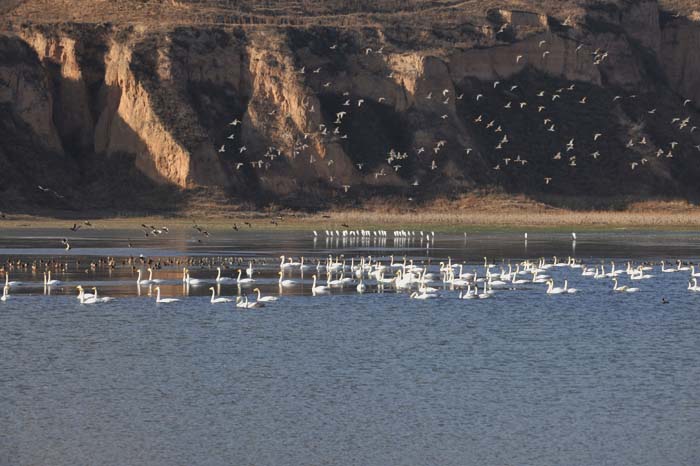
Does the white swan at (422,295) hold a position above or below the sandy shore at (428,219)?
below

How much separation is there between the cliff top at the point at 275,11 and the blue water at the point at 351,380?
82584 millimetres

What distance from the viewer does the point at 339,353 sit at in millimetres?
36875

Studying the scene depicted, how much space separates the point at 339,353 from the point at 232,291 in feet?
55.9

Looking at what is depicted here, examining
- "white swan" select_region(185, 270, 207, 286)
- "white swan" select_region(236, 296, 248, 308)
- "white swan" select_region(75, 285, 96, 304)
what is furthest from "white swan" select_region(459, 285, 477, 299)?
"white swan" select_region(75, 285, 96, 304)

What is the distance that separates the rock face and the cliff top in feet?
2.01

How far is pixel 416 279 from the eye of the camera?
185 feet

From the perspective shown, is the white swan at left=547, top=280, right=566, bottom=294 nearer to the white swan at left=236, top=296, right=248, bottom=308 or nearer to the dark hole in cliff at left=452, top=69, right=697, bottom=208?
the white swan at left=236, top=296, right=248, bottom=308

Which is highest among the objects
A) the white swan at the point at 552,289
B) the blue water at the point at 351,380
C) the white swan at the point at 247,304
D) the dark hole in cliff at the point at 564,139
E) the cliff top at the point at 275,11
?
the cliff top at the point at 275,11

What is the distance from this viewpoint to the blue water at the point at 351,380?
86.7 ft

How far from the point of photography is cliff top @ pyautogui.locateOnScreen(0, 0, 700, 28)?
131 metres

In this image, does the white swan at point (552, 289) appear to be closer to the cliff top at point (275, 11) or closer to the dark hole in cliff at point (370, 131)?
the dark hole in cliff at point (370, 131)

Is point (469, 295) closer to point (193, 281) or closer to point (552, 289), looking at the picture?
point (552, 289)

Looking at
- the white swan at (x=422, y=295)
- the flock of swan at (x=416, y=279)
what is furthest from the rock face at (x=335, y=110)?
the white swan at (x=422, y=295)

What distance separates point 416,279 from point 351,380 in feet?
77.8
